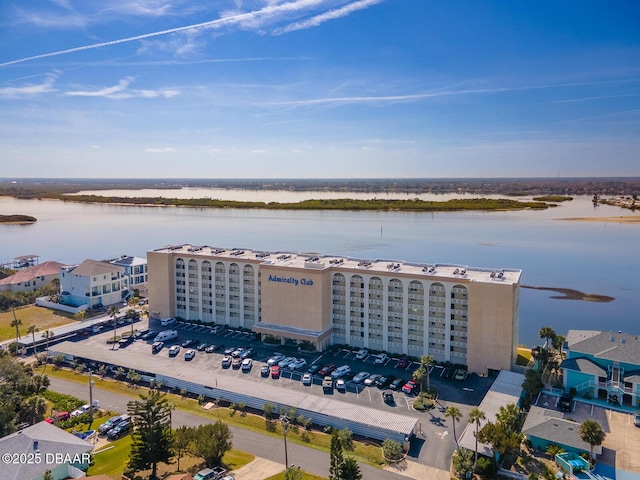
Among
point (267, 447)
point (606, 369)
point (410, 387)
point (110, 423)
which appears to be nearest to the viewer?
point (267, 447)

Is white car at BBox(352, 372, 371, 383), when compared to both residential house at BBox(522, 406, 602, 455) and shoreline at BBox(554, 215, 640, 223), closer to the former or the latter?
residential house at BBox(522, 406, 602, 455)

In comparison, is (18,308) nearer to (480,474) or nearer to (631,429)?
(480,474)

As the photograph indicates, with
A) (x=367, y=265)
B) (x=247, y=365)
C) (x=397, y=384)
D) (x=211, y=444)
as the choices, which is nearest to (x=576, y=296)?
(x=367, y=265)

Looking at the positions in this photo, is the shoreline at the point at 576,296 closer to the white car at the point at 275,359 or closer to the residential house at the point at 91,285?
the white car at the point at 275,359

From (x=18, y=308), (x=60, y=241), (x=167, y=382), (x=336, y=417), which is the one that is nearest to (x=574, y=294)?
(x=336, y=417)

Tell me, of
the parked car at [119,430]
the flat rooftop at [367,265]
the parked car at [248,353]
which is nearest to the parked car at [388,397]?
the flat rooftop at [367,265]

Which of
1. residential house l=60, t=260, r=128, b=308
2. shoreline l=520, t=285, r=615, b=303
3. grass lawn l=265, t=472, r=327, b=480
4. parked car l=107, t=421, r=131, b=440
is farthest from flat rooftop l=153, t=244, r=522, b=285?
shoreline l=520, t=285, r=615, b=303

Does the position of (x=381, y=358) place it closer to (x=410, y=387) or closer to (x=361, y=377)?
(x=361, y=377)
